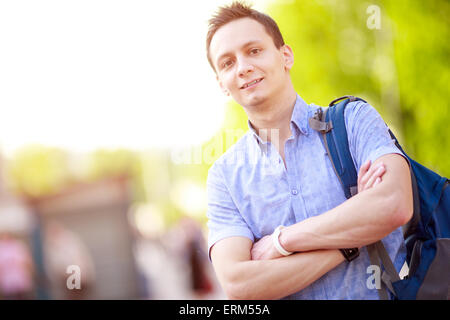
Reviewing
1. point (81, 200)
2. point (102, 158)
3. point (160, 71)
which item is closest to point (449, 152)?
point (160, 71)

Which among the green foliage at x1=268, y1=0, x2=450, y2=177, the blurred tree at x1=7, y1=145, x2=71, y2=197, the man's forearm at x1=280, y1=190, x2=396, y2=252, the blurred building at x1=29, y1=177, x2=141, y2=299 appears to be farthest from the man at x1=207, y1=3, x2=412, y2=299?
the blurred tree at x1=7, y1=145, x2=71, y2=197

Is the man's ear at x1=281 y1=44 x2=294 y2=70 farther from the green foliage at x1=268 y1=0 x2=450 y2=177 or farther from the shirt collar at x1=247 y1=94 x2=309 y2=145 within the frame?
the green foliage at x1=268 y1=0 x2=450 y2=177

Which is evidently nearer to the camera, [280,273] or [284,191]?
[280,273]

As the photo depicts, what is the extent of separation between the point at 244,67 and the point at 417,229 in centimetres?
102

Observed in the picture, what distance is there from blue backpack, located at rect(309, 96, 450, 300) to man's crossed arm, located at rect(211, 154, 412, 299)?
0.11 metres

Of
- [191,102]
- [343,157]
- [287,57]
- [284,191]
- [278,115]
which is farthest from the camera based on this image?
[191,102]

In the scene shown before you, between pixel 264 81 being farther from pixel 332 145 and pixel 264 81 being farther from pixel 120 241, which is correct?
pixel 120 241

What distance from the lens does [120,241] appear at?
9984mm

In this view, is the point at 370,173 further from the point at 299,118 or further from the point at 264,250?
the point at 264,250

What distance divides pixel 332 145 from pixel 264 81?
0.44m

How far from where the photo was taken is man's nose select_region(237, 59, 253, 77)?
2131mm

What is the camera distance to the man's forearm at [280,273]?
1897 mm

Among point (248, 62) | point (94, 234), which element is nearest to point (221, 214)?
point (248, 62)

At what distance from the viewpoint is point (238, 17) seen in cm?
226
